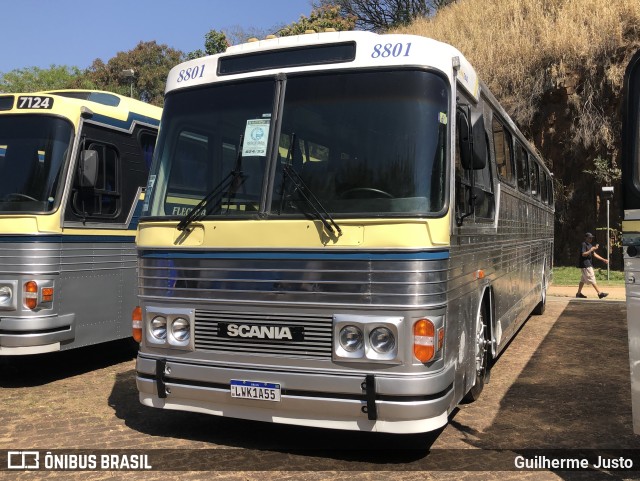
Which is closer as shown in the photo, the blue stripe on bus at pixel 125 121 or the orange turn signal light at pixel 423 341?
the orange turn signal light at pixel 423 341

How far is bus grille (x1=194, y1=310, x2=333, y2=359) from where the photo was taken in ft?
15.2

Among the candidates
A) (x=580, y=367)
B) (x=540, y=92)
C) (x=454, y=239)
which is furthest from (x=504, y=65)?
(x=454, y=239)

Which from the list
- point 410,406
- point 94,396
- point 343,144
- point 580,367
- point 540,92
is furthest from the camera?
point 540,92

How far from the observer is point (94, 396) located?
6.98 meters

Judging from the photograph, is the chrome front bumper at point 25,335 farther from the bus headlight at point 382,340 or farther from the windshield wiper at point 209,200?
the bus headlight at point 382,340

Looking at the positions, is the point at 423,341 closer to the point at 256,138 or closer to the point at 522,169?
the point at 256,138

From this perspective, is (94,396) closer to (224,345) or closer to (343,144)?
(224,345)

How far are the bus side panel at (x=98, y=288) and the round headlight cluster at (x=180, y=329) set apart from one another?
9.09ft

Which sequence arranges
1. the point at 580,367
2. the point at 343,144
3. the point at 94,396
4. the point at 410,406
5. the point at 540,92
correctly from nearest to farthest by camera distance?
the point at 410,406, the point at 343,144, the point at 94,396, the point at 580,367, the point at 540,92

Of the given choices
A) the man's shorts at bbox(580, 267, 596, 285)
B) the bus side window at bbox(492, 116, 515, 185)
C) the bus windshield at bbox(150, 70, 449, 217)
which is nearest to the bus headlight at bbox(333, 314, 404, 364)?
the bus windshield at bbox(150, 70, 449, 217)

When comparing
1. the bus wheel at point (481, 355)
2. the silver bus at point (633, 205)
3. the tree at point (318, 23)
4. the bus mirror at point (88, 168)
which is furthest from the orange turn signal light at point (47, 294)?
the tree at point (318, 23)

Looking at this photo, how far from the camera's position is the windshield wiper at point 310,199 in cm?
462

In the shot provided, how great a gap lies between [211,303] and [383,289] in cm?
A: 141

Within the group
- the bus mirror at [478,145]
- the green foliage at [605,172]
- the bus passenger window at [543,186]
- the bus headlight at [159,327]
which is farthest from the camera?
the green foliage at [605,172]
